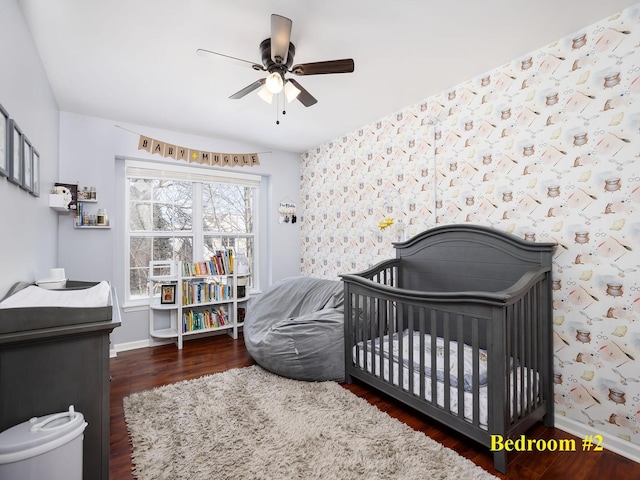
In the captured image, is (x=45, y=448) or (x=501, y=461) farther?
(x=501, y=461)

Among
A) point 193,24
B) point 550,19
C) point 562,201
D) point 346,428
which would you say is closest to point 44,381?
point 346,428

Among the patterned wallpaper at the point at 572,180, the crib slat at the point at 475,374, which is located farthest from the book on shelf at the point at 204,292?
the crib slat at the point at 475,374

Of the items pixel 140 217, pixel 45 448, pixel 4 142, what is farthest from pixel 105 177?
pixel 45 448

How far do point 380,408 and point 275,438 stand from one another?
738 millimetres

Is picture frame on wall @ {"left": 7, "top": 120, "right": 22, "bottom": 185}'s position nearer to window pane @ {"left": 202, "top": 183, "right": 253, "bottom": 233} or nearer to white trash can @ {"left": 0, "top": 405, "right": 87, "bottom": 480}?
white trash can @ {"left": 0, "top": 405, "right": 87, "bottom": 480}

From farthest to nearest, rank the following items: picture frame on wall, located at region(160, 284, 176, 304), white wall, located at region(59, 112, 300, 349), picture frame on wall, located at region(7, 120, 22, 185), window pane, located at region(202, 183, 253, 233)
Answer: window pane, located at region(202, 183, 253, 233) < picture frame on wall, located at region(160, 284, 176, 304) < white wall, located at region(59, 112, 300, 349) < picture frame on wall, located at region(7, 120, 22, 185)

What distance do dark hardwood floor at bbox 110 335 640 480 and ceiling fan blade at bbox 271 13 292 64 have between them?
88.6 inches

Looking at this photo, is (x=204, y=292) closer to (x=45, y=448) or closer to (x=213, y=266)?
(x=213, y=266)

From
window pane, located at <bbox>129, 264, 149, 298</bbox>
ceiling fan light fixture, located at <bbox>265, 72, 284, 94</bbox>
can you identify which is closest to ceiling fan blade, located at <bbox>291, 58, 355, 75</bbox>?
ceiling fan light fixture, located at <bbox>265, 72, 284, 94</bbox>

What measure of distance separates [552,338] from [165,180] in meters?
3.81

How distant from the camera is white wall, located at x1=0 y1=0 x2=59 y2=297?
1.48 meters

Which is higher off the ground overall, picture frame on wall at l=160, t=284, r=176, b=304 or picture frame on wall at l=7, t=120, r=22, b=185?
picture frame on wall at l=7, t=120, r=22, b=185

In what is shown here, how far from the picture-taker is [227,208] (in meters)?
4.05

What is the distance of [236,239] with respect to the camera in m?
4.15
